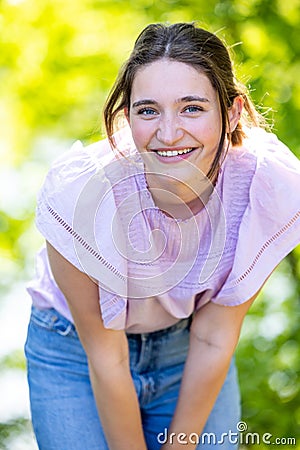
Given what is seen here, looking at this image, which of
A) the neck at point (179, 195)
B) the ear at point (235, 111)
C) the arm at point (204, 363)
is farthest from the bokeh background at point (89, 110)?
the arm at point (204, 363)

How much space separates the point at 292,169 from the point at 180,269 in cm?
33

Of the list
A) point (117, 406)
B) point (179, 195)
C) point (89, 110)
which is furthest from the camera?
point (89, 110)

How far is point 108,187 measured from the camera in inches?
74.1

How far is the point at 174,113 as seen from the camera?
70.7 inches

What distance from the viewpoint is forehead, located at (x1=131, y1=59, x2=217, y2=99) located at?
1791 mm

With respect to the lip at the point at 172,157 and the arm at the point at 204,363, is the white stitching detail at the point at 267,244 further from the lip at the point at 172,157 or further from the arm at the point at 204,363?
the lip at the point at 172,157

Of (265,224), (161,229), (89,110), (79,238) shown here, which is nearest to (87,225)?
(79,238)

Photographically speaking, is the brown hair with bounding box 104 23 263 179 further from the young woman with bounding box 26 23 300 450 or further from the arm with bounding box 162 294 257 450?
the arm with bounding box 162 294 257 450

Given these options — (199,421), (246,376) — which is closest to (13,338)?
(246,376)

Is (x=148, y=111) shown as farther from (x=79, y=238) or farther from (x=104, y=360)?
(x=104, y=360)

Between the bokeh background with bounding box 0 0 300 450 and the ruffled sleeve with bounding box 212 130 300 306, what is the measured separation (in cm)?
41

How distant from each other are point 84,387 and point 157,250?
40 cm

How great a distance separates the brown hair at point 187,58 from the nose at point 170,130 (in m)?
0.12

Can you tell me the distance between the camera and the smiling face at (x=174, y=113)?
179 centimetres
